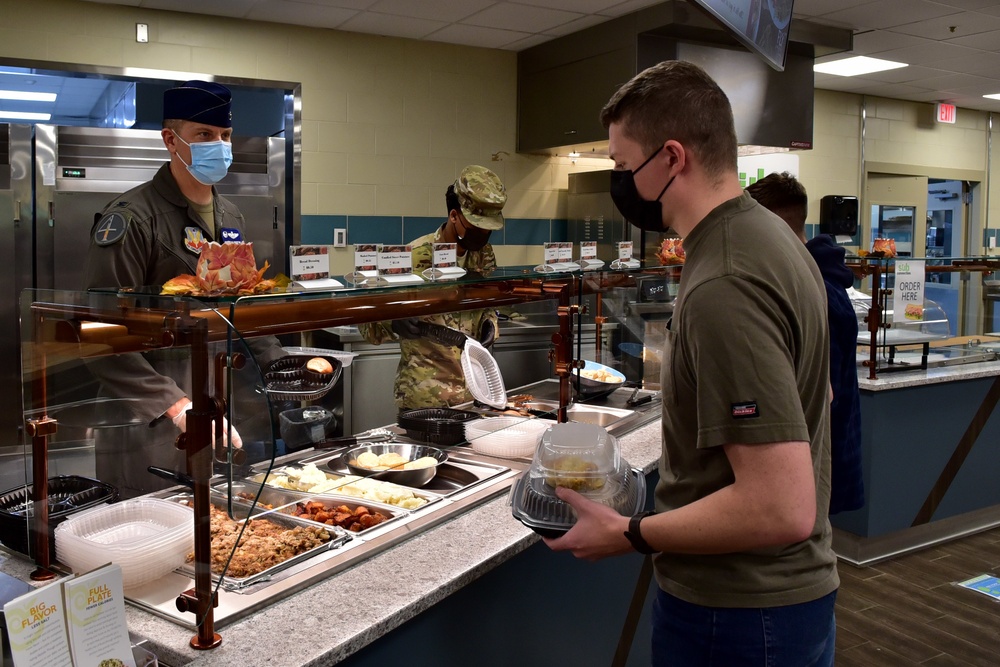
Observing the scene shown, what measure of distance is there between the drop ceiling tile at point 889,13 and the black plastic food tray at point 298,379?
15.5 feet

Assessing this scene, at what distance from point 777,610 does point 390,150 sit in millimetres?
4877

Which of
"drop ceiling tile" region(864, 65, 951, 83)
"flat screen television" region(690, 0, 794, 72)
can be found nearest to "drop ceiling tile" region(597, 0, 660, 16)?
"flat screen television" region(690, 0, 794, 72)

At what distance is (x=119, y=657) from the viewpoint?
1179mm

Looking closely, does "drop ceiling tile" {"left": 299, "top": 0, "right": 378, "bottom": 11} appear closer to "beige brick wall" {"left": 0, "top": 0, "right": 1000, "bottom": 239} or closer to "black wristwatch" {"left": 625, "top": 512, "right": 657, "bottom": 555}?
"beige brick wall" {"left": 0, "top": 0, "right": 1000, "bottom": 239}

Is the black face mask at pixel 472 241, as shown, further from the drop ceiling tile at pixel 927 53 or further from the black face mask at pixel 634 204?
the drop ceiling tile at pixel 927 53

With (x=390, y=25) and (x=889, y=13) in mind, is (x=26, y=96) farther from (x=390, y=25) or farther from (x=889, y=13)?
(x=889, y=13)

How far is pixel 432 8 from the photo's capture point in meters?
4.95

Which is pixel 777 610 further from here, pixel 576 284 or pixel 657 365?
pixel 657 365

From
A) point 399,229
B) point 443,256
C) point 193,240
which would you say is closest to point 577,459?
point 443,256

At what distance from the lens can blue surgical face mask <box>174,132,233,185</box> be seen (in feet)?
A: 8.38

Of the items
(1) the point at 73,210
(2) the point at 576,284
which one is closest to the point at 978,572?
(2) the point at 576,284

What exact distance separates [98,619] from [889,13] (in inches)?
228

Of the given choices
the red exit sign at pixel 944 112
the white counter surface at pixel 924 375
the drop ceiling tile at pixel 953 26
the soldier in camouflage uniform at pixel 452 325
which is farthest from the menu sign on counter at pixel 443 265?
the red exit sign at pixel 944 112

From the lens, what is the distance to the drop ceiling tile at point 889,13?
17.0ft
